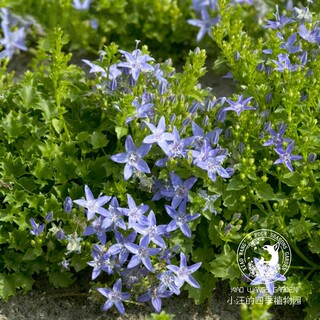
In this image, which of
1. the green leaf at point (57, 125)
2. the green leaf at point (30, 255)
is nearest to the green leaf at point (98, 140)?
the green leaf at point (57, 125)

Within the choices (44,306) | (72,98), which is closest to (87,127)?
(72,98)

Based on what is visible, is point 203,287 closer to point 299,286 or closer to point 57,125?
point 299,286

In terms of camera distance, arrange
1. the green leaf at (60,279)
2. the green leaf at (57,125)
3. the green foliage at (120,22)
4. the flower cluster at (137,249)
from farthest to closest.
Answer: the green foliage at (120,22) → the green leaf at (57,125) → the green leaf at (60,279) → the flower cluster at (137,249)

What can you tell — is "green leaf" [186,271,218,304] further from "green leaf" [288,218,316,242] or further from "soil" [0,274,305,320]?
"green leaf" [288,218,316,242]

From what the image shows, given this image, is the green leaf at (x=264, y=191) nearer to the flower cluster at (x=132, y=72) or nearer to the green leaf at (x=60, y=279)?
the flower cluster at (x=132, y=72)

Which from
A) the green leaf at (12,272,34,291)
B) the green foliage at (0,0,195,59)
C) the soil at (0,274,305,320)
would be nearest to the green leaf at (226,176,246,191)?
the soil at (0,274,305,320)

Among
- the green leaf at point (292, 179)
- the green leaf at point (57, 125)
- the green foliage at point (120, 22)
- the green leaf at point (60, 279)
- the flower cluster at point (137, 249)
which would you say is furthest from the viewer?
the green foliage at point (120, 22)

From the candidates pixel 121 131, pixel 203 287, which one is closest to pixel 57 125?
pixel 121 131
